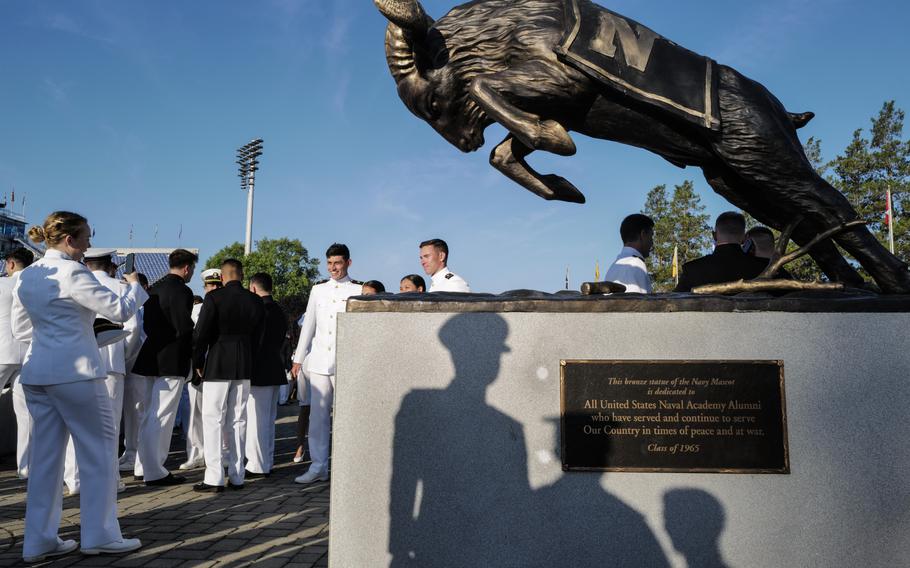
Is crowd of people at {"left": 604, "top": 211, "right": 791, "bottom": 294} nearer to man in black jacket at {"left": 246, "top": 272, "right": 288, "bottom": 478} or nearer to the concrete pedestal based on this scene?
the concrete pedestal

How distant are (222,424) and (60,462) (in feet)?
7.08

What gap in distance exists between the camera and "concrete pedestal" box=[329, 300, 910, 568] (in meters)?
2.71

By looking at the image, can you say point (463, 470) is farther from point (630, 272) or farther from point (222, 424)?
point (222, 424)

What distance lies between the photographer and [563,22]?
3074 mm

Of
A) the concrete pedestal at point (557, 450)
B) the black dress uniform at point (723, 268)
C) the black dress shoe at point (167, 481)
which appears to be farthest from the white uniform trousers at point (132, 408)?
the black dress uniform at point (723, 268)

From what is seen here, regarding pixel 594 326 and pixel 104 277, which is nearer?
pixel 594 326

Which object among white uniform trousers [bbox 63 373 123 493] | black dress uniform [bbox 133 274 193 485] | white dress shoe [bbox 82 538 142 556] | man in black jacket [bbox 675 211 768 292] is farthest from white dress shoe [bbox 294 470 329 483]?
man in black jacket [bbox 675 211 768 292]

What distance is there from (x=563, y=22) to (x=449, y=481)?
231 centimetres

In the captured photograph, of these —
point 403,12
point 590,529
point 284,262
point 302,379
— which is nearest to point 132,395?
point 302,379

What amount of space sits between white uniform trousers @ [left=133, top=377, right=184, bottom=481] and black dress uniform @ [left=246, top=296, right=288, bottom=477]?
0.78 m

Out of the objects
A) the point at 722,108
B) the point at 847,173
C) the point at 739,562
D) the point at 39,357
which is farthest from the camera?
the point at 847,173

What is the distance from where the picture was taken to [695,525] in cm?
271

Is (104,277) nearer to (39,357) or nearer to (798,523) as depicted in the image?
(39,357)

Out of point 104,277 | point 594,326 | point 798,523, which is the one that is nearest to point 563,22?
point 594,326
